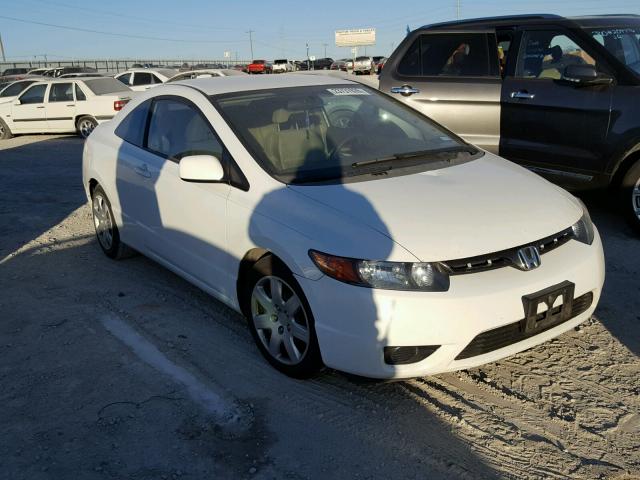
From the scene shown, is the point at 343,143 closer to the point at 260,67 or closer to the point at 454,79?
the point at 454,79

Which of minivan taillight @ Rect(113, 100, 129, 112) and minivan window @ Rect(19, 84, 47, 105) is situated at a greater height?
minivan window @ Rect(19, 84, 47, 105)

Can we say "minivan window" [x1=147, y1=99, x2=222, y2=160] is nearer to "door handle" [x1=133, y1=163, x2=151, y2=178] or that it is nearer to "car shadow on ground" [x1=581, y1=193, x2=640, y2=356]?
"door handle" [x1=133, y1=163, x2=151, y2=178]

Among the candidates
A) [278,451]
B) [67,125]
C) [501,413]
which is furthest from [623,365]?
[67,125]

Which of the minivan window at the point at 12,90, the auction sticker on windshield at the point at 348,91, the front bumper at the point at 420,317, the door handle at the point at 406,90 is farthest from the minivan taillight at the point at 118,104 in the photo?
the front bumper at the point at 420,317

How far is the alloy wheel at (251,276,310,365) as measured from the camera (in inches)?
125

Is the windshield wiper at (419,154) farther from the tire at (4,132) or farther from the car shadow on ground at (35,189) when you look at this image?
the tire at (4,132)

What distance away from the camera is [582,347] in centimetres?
361

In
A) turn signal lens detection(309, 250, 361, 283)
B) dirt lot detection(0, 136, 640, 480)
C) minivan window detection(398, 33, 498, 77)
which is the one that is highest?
minivan window detection(398, 33, 498, 77)

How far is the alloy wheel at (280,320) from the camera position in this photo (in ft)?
10.4

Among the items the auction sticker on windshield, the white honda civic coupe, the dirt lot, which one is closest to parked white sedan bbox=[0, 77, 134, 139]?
the white honda civic coupe

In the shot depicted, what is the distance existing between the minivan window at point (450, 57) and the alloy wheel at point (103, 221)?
357 cm

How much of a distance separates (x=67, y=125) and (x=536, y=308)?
47.1 ft

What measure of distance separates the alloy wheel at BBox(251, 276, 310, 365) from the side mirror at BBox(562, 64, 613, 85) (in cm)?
360

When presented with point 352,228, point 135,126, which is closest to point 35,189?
point 135,126
